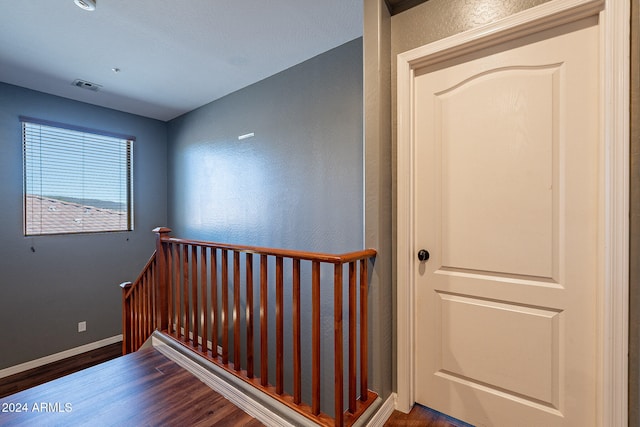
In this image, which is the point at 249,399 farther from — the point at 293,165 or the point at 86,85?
the point at 86,85

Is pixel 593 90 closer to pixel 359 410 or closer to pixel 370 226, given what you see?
pixel 370 226

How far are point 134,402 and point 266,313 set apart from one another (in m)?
0.95

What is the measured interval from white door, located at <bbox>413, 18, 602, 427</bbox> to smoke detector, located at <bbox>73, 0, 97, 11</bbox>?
2.07 metres

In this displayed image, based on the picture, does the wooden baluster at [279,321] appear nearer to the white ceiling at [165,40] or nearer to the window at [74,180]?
the white ceiling at [165,40]

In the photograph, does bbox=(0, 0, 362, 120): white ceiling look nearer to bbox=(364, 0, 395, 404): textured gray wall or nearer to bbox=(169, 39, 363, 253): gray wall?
bbox=(169, 39, 363, 253): gray wall

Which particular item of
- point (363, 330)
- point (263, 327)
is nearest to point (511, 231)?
point (363, 330)

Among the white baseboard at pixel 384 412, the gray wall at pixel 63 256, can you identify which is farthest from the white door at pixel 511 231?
the gray wall at pixel 63 256

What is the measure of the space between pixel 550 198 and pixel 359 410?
4.38 ft

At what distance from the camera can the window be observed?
10.4 feet

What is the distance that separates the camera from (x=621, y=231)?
1.09 metres

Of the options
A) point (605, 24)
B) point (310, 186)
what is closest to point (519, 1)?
point (605, 24)

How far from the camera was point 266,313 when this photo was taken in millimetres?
1647

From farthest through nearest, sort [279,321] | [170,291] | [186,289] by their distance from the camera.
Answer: [170,291]
[186,289]
[279,321]

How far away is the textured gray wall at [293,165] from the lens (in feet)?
7.47
